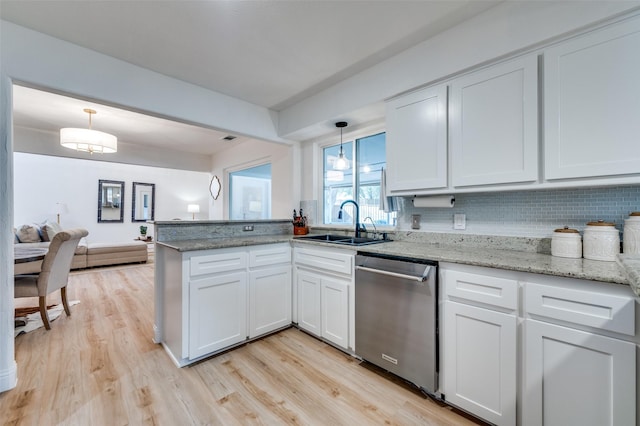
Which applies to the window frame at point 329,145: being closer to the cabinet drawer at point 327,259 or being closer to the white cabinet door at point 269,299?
the cabinet drawer at point 327,259

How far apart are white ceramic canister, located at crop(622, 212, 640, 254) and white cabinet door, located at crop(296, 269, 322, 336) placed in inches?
75.4

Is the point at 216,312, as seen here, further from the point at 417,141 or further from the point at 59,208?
the point at 59,208

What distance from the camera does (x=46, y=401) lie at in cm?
162

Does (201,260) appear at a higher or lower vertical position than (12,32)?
lower

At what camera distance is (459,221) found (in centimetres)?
209

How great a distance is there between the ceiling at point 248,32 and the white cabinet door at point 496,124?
0.45m

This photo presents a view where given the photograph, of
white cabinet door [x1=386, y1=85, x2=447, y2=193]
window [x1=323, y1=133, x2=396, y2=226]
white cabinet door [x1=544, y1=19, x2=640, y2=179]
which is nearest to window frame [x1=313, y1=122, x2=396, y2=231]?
window [x1=323, y1=133, x2=396, y2=226]

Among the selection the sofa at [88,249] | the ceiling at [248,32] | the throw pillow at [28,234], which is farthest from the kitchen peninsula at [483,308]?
the throw pillow at [28,234]

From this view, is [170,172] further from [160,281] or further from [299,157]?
[160,281]

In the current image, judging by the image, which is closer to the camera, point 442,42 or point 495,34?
point 495,34

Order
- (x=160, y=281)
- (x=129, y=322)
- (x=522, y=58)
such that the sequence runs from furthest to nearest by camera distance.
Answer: (x=129, y=322) → (x=160, y=281) → (x=522, y=58)

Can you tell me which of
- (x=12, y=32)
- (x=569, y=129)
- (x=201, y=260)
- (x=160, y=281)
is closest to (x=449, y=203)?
(x=569, y=129)

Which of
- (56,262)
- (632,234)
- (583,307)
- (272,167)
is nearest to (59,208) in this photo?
(56,262)

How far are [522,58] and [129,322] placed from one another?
4.03 metres
